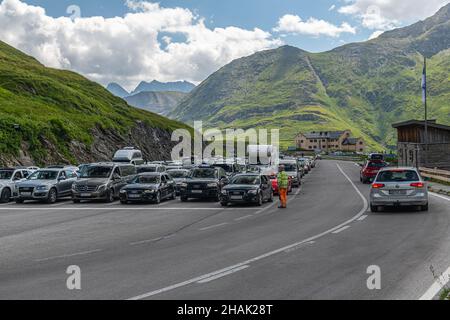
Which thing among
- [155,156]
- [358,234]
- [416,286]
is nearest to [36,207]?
[358,234]

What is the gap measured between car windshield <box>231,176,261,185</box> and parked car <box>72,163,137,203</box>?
21.6ft

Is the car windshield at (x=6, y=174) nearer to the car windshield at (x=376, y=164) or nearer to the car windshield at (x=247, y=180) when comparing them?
the car windshield at (x=247, y=180)

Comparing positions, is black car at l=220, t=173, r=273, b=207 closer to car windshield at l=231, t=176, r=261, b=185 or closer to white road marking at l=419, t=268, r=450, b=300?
car windshield at l=231, t=176, r=261, b=185

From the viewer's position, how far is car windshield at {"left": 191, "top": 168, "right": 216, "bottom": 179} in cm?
2823

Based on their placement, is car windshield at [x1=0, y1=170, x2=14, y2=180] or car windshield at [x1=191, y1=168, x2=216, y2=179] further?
car windshield at [x1=0, y1=170, x2=14, y2=180]

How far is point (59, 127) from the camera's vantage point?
58406 millimetres

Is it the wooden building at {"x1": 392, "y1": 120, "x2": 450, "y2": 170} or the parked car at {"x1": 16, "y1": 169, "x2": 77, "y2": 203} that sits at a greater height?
the wooden building at {"x1": 392, "y1": 120, "x2": 450, "y2": 170}

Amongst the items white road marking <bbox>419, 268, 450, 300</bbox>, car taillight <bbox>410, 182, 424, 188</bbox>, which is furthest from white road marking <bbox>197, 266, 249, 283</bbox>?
car taillight <bbox>410, 182, 424, 188</bbox>

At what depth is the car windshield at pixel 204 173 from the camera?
28.2m

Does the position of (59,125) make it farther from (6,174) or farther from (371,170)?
(371,170)

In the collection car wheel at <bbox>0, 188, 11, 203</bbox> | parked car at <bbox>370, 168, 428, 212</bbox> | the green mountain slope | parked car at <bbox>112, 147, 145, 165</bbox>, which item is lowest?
car wheel at <bbox>0, 188, 11, 203</bbox>

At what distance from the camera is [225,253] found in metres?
11.5

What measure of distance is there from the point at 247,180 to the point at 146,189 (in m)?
4.93

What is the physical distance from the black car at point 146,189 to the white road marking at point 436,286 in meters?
18.6
